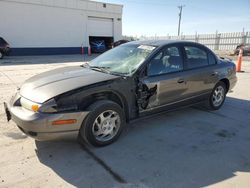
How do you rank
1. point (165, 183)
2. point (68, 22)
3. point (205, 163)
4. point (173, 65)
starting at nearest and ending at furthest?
point (165, 183) < point (205, 163) < point (173, 65) < point (68, 22)

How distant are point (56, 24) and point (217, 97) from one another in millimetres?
22633

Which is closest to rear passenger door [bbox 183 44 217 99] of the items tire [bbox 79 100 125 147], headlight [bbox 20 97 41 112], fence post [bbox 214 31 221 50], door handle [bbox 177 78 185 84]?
door handle [bbox 177 78 185 84]

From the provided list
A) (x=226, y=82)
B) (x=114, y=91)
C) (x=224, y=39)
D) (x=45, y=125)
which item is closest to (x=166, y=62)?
(x=114, y=91)

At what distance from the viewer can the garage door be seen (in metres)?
27.3

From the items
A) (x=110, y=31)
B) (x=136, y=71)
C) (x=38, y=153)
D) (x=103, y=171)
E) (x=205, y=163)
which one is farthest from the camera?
(x=110, y=31)

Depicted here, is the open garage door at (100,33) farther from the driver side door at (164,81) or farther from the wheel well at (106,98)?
the wheel well at (106,98)

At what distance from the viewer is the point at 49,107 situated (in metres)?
3.04

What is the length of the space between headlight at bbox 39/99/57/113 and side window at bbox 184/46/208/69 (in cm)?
272

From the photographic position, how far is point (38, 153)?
11.2 feet

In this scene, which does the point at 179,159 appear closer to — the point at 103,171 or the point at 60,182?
the point at 103,171

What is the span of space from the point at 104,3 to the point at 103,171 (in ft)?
87.8

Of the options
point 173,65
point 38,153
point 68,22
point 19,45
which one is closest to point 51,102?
point 38,153

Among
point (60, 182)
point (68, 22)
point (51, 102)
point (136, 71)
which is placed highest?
point (68, 22)

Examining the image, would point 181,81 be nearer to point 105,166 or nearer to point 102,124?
point 102,124
